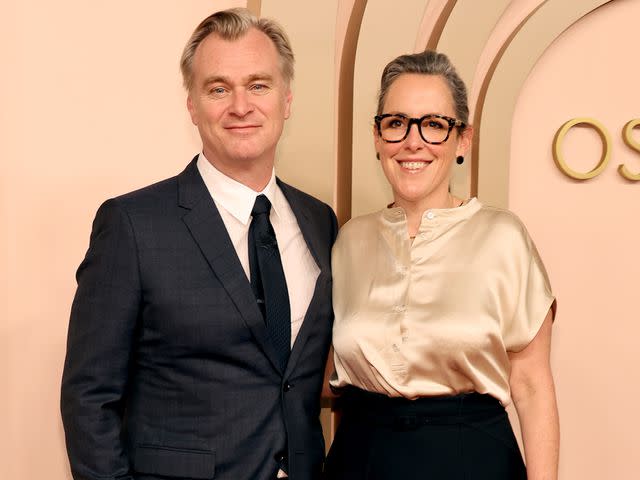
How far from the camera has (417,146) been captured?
201 centimetres

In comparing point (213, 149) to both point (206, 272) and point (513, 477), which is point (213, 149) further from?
point (513, 477)

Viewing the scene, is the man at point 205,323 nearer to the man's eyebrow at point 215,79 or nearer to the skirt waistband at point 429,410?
the man's eyebrow at point 215,79

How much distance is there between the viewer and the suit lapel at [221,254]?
183 centimetres

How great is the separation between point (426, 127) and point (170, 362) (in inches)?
34.4

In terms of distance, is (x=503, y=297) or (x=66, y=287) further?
(x=66, y=287)

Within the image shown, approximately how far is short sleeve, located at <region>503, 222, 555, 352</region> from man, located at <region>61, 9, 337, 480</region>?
0.49 metres

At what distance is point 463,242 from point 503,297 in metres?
0.18

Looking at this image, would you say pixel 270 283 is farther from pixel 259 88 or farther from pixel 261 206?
pixel 259 88

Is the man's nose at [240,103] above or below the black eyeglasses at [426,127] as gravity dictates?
above

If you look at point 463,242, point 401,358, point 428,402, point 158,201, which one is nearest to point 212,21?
point 158,201

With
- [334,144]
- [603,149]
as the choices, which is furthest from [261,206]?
[603,149]

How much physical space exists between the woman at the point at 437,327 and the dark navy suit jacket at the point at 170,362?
217 mm

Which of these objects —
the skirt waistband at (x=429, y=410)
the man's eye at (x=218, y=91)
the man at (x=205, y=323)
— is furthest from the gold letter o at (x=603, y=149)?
the man's eye at (x=218, y=91)

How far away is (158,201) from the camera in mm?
1896
